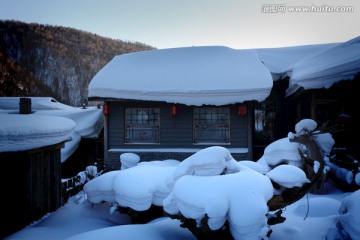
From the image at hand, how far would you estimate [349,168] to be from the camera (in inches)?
312

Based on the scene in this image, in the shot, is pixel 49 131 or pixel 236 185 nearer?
pixel 236 185

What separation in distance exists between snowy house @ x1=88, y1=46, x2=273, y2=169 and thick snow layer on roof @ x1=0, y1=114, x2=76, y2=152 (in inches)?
156

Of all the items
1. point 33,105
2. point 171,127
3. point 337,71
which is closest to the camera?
point 337,71

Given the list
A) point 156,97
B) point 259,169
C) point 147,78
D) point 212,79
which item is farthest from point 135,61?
point 259,169

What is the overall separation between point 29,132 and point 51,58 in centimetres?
3377

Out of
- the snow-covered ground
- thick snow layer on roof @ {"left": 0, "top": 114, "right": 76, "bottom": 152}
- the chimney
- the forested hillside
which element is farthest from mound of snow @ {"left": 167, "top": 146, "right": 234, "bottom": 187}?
the forested hillside

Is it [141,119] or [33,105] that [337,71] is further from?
[33,105]

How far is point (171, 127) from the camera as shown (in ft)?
34.8

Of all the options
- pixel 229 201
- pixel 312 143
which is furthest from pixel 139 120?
pixel 229 201

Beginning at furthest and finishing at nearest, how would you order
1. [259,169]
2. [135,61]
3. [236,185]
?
[135,61]
[259,169]
[236,185]

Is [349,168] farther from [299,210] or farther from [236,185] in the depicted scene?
[236,185]

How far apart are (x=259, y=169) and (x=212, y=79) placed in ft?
18.0

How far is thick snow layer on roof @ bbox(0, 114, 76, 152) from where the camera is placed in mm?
4914

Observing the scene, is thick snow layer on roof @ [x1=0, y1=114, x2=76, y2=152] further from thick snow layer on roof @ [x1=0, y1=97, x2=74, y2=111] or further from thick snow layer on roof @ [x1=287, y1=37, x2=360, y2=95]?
thick snow layer on roof @ [x1=0, y1=97, x2=74, y2=111]
